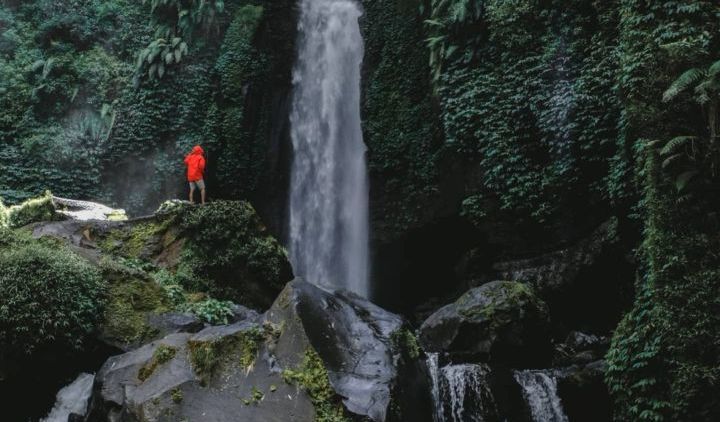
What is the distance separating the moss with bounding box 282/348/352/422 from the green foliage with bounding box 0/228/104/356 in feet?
12.4

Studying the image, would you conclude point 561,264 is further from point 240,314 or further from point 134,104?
point 134,104

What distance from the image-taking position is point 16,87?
62.7 feet

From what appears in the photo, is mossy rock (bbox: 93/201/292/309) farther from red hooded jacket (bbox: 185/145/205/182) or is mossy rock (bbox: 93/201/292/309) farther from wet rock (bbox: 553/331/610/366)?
wet rock (bbox: 553/331/610/366)

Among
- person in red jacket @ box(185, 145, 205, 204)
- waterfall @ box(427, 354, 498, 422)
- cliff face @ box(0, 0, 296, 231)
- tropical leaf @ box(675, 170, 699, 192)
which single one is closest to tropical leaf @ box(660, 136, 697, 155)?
tropical leaf @ box(675, 170, 699, 192)

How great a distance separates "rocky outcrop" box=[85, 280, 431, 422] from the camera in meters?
5.52

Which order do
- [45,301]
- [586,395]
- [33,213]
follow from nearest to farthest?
[45,301] → [586,395] → [33,213]

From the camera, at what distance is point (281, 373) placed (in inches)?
227

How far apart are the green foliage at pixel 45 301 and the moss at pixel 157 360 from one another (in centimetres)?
195

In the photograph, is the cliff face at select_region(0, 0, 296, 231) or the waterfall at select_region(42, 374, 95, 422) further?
the cliff face at select_region(0, 0, 296, 231)

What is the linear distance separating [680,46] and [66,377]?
31.8 feet

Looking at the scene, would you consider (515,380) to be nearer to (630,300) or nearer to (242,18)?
(630,300)

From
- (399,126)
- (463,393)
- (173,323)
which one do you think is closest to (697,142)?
(463,393)

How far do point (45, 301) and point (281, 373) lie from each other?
404 cm

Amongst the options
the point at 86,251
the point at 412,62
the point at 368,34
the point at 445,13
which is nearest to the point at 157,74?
the point at 368,34
